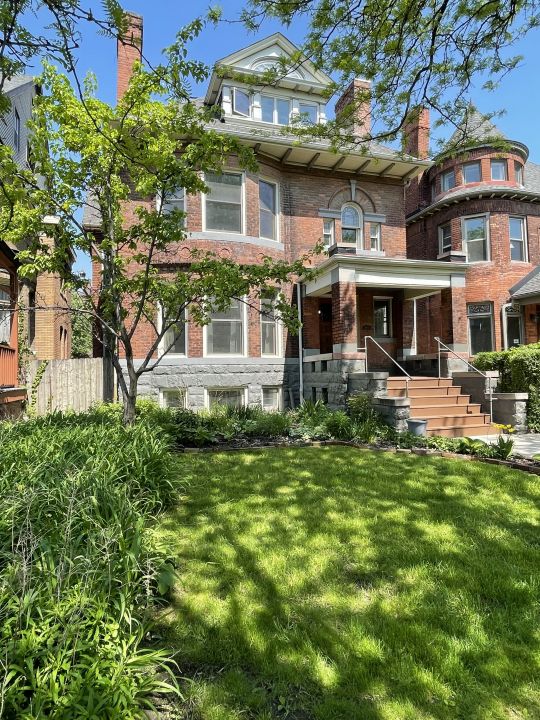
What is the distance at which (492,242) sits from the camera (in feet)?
51.9

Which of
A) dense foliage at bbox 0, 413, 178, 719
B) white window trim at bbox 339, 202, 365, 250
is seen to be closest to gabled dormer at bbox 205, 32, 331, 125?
white window trim at bbox 339, 202, 365, 250

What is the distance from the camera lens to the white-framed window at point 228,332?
12.2 meters

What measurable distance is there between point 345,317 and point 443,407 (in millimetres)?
2965

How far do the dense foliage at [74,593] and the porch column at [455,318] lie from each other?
31.2ft

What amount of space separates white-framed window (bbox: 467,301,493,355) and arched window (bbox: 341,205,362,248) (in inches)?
207

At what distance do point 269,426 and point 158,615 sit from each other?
6201mm

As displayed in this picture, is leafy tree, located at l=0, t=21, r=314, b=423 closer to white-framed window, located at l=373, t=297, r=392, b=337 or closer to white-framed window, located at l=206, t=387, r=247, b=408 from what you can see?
white-framed window, located at l=206, t=387, r=247, b=408

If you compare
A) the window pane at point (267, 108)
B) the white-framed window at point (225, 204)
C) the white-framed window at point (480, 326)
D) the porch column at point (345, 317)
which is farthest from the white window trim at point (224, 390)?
the white-framed window at point (480, 326)

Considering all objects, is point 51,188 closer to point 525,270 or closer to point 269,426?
point 269,426

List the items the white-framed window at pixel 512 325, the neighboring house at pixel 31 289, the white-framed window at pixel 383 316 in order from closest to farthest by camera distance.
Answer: the neighboring house at pixel 31 289, the white-framed window at pixel 383 316, the white-framed window at pixel 512 325

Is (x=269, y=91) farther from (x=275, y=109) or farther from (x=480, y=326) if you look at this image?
(x=480, y=326)

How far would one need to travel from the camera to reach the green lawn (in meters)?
2.15

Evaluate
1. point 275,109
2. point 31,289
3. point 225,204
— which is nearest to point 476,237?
point 275,109

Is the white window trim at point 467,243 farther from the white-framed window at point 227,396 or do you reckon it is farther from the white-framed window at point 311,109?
the white-framed window at point 227,396
